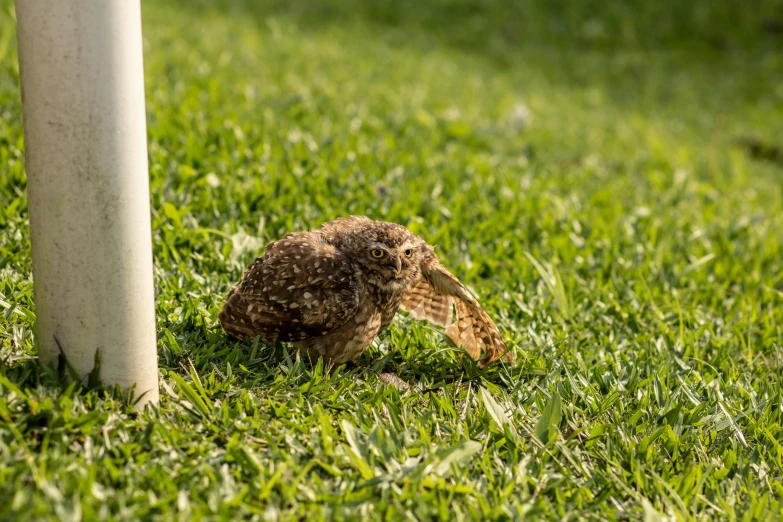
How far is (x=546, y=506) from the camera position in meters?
2.31

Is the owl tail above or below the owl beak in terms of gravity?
below

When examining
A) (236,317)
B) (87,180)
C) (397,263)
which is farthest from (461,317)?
(87,180)

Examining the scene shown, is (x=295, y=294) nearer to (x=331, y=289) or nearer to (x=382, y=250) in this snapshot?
(x=331, y=289)

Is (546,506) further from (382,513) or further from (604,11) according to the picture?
(604,11)

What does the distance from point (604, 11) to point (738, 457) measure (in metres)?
10.2

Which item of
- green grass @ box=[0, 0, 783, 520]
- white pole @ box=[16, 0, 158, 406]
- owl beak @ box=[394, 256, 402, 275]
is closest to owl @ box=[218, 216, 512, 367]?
owl beak @ box=[394, 256, 402, 275]

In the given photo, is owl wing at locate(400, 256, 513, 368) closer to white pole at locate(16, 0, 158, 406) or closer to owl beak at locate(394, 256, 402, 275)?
owl beak at locate(394, 256, 402, 275)

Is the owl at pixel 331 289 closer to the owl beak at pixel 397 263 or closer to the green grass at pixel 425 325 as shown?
the owl beak at pixel 397 263

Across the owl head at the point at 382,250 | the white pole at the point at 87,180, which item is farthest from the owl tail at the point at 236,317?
the white pole at the point at 87,180

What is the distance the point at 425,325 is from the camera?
134 inches

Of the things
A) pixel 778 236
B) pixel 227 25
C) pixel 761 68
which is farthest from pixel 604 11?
pixel 778 236

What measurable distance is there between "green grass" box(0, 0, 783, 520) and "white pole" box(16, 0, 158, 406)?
0.62 feet

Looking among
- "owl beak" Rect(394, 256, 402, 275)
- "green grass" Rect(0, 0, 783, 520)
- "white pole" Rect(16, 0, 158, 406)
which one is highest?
"white pole" Rect(16, 0, 158, 406)

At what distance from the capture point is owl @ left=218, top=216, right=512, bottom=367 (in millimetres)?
2754
